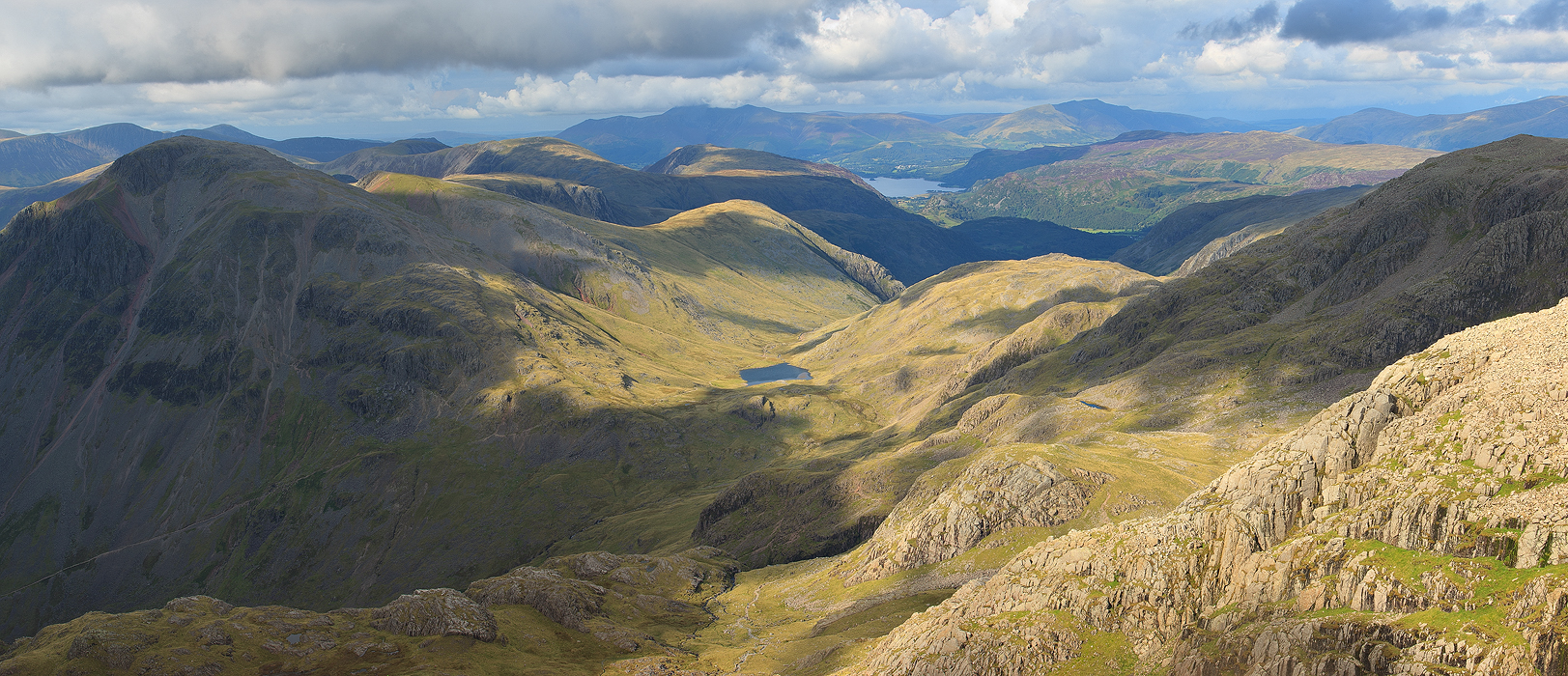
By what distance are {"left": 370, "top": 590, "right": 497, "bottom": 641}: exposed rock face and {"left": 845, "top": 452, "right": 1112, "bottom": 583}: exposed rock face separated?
48.7 m

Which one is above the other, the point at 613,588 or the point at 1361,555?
the point at 1361,555

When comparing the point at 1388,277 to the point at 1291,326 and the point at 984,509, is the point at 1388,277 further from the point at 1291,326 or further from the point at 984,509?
the point at 984,509

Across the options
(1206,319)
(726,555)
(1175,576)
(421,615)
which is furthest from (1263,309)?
(421,615)

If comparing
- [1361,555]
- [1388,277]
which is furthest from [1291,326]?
[1361,555]

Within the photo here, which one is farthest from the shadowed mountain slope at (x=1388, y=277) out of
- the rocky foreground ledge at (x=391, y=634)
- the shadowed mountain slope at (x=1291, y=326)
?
the rocky foreground ledge at (x=391, y=634)

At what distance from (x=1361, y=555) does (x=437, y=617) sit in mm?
93447

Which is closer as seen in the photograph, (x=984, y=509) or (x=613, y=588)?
(x=984, y=509)

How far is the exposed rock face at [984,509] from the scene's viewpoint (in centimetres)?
10444

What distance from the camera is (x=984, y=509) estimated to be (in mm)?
105938

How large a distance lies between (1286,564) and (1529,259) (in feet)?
420

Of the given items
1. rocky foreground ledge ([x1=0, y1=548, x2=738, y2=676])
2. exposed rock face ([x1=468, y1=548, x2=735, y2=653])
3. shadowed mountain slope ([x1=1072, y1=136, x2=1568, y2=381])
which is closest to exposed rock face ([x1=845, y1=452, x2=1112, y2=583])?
exposed rock face ([x1=468, y1=548, x2=735, y2=653])

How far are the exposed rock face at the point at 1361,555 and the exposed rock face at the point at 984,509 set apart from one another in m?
35.4

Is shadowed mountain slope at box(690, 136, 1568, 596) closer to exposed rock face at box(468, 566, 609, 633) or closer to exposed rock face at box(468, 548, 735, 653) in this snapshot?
exposed rock face at box(468, 548, 735, 653)

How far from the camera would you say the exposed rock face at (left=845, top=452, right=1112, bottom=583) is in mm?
104438
